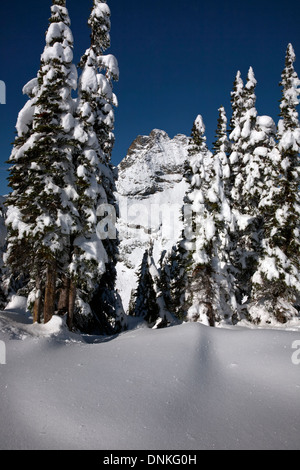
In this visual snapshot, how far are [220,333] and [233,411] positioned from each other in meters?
3.71

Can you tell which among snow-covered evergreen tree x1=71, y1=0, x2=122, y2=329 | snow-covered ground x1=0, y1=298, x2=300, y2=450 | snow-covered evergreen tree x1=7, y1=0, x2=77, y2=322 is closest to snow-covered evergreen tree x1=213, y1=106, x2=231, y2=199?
snow-covered evergreen tree x1=71, y1=0, x2=122, y2=329

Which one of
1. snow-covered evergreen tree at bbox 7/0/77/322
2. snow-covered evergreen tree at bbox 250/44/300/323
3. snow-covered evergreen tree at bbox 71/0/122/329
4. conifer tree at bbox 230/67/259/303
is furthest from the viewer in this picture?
conifer tree at bbox 230/67/259/303

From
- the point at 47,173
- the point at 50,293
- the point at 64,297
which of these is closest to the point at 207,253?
the point at 64,297

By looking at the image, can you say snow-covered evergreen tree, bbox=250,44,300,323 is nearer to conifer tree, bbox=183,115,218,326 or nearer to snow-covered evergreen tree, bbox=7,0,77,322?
conifer tree, bbox=183,115,218,326

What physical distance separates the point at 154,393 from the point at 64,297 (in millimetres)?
10148

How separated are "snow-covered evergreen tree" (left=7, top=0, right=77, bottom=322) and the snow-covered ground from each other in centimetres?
471

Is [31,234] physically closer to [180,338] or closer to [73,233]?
[73,233]

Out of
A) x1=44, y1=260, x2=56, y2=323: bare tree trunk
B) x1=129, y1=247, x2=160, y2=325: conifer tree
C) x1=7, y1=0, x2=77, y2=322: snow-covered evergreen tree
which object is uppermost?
x1=7, y1=0, x2=77, y2=322: snow-covered evergreen tree

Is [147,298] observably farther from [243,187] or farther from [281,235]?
[281,235]

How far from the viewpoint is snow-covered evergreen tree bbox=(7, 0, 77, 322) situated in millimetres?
12281

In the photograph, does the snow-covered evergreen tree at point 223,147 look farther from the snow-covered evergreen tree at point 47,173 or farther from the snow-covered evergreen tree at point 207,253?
the snow-covered evergreen tree at point 47,173

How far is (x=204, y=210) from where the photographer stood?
17203 millimetres

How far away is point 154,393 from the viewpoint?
547cm
